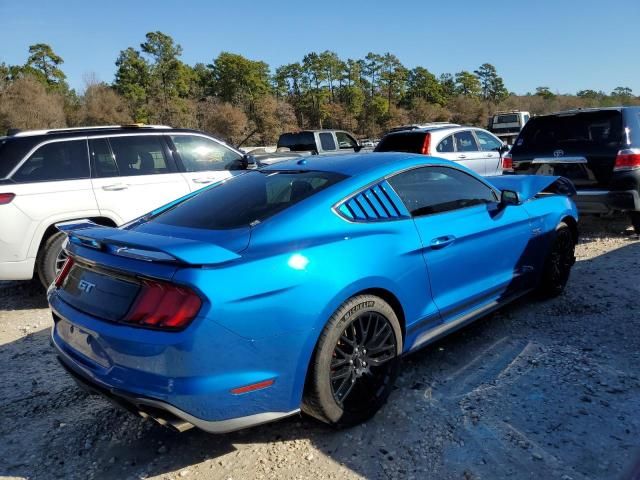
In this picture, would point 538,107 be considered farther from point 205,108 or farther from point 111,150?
point 111,150

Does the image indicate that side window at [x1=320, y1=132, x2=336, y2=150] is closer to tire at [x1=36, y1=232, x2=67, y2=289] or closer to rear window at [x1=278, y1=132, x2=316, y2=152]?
rear window at [x1=278, y1=132, x2=316, y2=152]

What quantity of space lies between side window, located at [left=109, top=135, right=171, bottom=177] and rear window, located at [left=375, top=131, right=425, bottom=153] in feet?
15.5

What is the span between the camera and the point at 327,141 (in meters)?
15.1

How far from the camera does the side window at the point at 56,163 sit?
5195 millimetres

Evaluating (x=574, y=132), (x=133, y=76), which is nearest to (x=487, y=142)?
(x=574, y=132)

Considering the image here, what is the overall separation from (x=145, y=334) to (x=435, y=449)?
5.28 ft

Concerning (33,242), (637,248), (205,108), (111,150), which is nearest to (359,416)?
(33,242)

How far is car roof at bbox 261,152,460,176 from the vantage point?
10.9 feet

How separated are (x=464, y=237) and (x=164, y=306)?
2.14 m

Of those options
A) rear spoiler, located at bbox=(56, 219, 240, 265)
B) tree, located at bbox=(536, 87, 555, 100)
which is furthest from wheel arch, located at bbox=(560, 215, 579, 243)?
tree, located at bbox=(536, 87, 555, 100)

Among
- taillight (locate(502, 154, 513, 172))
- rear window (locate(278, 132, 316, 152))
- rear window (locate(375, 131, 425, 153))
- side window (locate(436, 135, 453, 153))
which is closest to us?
taillight (locate(502, 154, 513, 172))

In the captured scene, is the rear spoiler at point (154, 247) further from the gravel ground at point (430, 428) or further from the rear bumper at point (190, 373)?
the gravel ground at point (430, 428)

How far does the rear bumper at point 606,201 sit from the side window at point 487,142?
395 cm

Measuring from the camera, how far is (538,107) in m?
93.6
